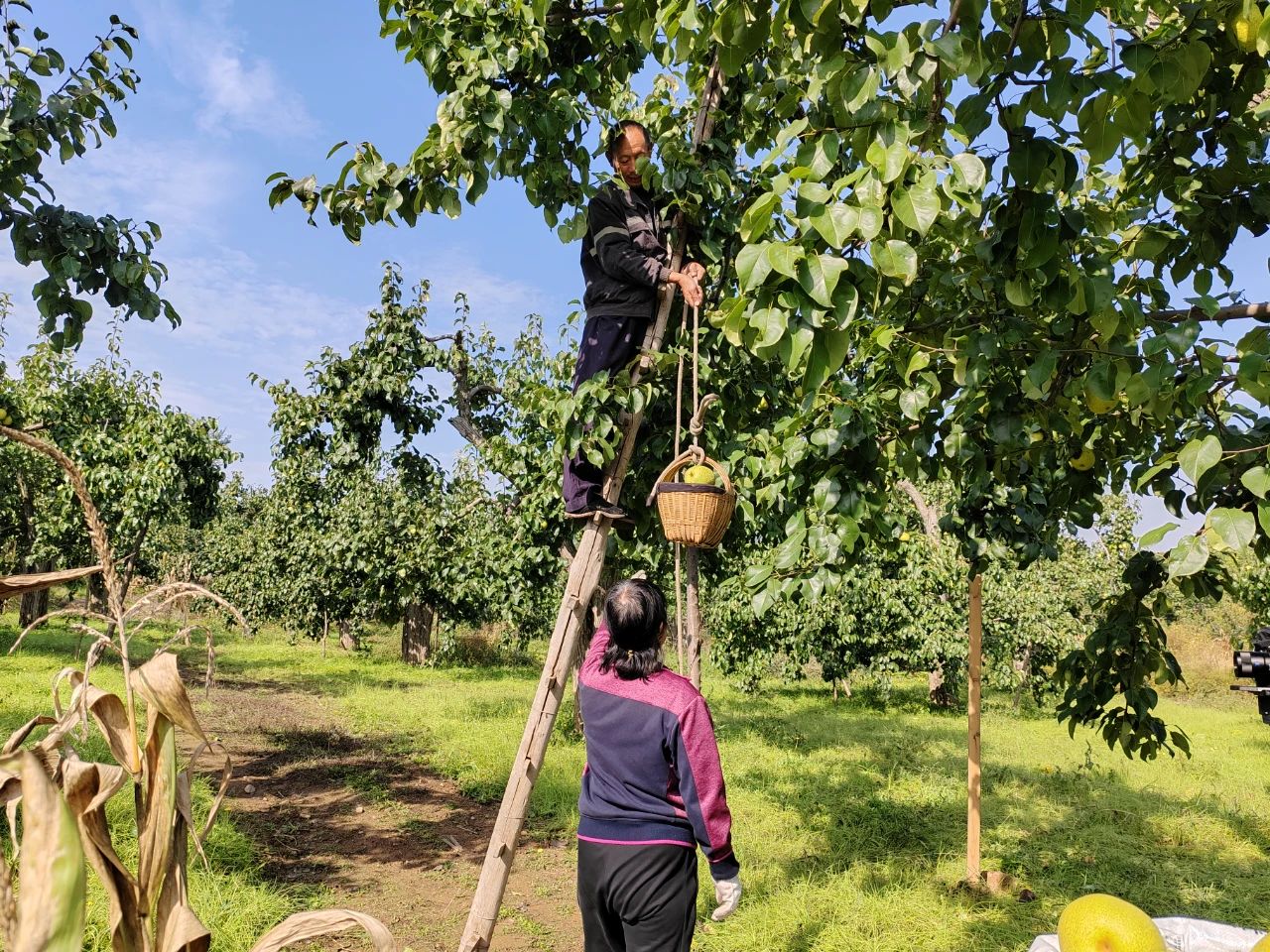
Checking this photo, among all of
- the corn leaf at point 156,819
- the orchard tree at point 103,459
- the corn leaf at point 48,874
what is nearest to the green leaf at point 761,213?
the corn leaf at point 156,819

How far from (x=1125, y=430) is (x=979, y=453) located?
61 cm

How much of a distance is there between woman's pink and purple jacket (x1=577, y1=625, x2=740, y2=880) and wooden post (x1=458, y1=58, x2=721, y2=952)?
0.47 meters

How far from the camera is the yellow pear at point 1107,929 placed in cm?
106

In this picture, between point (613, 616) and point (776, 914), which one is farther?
point (776, 914)

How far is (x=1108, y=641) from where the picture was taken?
11.8ft

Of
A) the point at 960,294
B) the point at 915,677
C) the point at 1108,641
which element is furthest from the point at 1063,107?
the point at 915,677

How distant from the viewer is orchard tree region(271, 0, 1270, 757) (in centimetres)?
161

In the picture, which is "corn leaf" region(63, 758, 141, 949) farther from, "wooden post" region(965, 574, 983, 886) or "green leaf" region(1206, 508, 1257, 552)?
"wooden post" region(965, 574, 983, 886)

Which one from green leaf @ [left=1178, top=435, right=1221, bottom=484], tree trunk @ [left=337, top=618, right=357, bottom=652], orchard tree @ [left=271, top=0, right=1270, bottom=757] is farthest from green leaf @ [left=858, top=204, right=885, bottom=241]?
tree trunk @ [left=337, top=618, right=357, bottom=652]

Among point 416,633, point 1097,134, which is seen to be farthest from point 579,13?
point 416,633

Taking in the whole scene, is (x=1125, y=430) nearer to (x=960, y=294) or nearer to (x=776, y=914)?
(x=960, y=294)

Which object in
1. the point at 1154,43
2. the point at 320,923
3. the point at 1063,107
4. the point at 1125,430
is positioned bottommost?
the point at 320,923

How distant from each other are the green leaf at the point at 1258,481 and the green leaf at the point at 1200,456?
0.20 feet

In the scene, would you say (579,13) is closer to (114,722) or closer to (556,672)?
(556,672)
